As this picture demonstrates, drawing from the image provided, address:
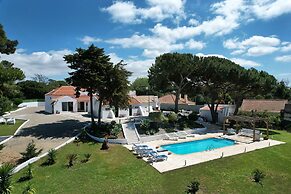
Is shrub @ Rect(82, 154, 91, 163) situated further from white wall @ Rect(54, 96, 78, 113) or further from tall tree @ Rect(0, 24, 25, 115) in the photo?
white wall @ Rect(54, 96, 78, 113)

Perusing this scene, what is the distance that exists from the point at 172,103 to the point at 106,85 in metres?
32.7

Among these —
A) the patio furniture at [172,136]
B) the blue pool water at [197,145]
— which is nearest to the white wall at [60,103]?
the patio furniture at [172,136]

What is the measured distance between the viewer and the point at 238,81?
34.5 m

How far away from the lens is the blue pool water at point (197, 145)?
25.0m

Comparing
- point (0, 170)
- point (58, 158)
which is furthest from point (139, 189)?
point (58, 158)

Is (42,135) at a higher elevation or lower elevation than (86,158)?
higher

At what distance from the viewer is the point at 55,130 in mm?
29672

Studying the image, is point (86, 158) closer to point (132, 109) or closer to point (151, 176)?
point (151, 176)

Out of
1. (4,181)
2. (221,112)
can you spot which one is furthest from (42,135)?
(221,112)

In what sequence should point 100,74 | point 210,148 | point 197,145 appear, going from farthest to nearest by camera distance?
point 100,74 < point 197,145 < point 210,148

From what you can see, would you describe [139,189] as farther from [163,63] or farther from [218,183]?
[163,63]

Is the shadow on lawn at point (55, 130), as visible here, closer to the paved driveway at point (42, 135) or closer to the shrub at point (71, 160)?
the paved driveway at point (42, 135)

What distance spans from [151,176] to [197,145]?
1123 centimetres

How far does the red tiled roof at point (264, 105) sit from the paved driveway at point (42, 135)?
28719mm
